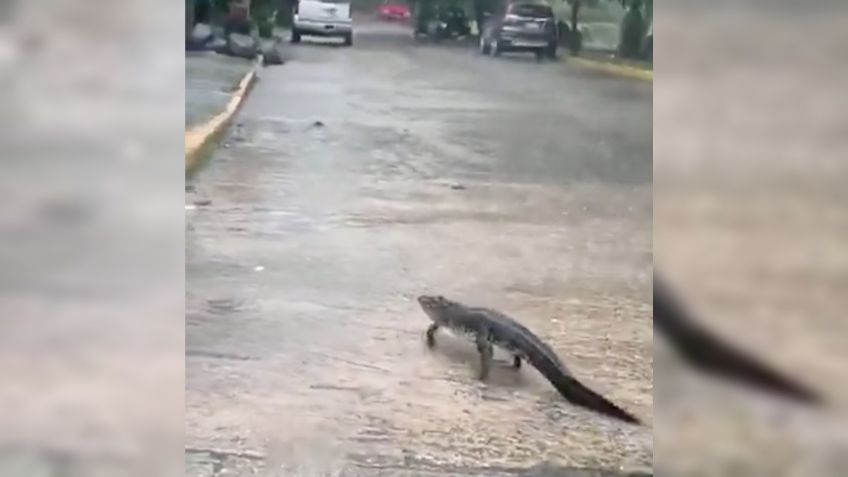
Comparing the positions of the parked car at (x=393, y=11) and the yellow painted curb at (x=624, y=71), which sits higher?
the parked car at (x=393, y=11)

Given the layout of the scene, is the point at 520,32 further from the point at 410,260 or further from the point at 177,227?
the point at 177,227

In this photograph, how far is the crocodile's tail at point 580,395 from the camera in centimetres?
122

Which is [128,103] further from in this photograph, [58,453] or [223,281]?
[58,453]

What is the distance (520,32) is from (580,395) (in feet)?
1.62

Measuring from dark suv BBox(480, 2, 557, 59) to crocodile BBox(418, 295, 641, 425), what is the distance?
1.16 ft

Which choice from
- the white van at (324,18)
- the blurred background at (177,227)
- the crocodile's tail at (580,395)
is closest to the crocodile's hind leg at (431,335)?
the crocodile's tail at (580,395)

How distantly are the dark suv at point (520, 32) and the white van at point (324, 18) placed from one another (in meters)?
0.19

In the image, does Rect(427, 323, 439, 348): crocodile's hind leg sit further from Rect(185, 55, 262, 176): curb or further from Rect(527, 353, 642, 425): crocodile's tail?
Rect(185, 55, 262, 176): curb

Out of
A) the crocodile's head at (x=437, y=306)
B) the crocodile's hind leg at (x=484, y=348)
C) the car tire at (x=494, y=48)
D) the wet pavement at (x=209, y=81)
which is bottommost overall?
the crocodile's hind leg at (x=484, y=348)

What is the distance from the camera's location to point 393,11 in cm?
125

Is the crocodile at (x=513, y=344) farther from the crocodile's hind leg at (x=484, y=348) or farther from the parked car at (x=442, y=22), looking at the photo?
the parked car at (x=442, y=22)

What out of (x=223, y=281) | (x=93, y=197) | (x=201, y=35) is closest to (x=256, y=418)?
(x=223, y=281)

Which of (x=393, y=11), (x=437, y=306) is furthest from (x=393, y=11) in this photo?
(x=437, y=306)

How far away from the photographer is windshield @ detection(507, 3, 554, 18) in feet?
4.08
